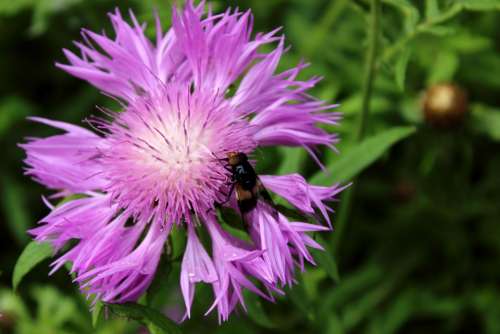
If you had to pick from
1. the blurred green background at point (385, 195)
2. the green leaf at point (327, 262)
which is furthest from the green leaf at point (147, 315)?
the blurred green background at point (385, 195)

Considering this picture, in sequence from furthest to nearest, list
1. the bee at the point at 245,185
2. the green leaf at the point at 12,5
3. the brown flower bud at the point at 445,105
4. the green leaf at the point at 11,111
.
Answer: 1. the green leaf at the point at 11,111
2. the green leaf at the point at 12,5
3. the brown flower bud at the point at 445,105
4. the bee at the point at 245,185

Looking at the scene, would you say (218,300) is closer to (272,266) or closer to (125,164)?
(272,266)

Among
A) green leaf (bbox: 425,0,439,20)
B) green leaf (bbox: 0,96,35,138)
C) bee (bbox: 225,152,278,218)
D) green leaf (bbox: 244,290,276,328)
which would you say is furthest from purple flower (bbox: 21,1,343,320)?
green leaf (bbox: 0,96,35,138)

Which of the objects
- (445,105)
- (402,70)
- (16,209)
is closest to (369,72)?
(402,70)

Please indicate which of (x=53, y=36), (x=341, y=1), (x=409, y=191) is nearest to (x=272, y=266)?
(x=409, y=191)

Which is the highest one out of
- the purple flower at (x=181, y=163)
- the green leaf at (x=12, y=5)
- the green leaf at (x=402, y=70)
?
the green leaf at (x=12, y=5)

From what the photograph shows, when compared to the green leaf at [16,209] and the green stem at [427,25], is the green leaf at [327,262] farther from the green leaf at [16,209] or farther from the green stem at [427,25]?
the green leaf at [16,209]
